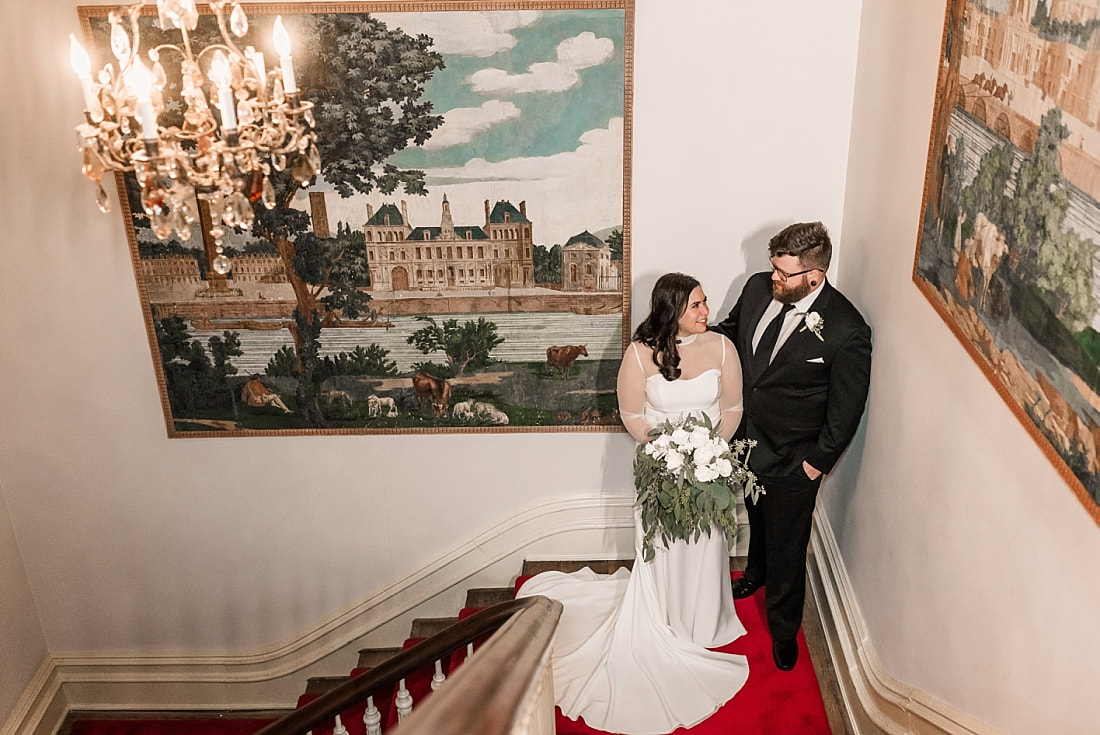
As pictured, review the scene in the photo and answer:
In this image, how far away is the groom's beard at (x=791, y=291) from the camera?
3975 millimetres

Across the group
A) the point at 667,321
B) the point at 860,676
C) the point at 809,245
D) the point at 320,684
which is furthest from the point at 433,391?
the point at 860,676

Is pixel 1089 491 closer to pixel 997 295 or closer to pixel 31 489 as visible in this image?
pixel 997 295

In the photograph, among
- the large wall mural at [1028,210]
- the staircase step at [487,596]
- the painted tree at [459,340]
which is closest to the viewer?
the large wall mural at [1028,210]

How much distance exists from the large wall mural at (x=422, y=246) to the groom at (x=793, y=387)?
0.92 meters

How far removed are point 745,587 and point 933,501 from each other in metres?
1.76

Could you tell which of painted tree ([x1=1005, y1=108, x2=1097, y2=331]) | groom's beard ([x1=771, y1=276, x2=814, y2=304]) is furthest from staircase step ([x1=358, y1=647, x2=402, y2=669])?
painted tree ([x1=1005, y1=108, x2=1097, y2=331])

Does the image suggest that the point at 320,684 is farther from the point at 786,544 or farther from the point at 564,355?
the point at 786,544

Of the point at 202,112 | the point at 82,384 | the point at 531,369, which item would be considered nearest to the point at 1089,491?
the point at 202,112

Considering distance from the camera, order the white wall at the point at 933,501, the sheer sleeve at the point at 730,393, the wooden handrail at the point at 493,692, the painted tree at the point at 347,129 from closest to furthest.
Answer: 1. the wooden handrail at the point at 493,692
2. the white wall at the point at 933,501
3. the sheer sleeve at the point at 730,393
4. the painted tree at the point at 347,129

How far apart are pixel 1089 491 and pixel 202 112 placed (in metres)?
2.67

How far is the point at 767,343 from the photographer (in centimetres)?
421

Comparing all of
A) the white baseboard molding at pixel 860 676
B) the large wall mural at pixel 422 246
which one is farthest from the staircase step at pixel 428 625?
the white baseboard molding at pixel 860 676

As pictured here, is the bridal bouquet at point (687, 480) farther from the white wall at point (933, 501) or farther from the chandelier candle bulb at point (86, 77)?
the chandelier candle bulb at point (86, 77)

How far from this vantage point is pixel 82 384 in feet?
17.3
